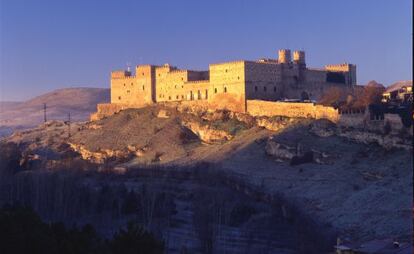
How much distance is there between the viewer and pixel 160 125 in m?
48.5

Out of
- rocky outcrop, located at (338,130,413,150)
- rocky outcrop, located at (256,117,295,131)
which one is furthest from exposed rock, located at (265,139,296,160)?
rocky outcrop, located at (338,130,413,150)

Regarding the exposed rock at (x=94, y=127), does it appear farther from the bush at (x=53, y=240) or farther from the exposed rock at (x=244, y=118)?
the bush at (x=53, y=240)

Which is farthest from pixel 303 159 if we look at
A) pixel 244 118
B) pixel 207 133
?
pixel 207 133

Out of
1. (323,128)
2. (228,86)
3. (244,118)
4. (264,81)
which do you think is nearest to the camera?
(323,128)

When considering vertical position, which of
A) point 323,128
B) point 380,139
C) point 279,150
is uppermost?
point 323,128

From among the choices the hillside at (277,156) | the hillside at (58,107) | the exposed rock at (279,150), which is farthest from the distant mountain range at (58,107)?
the exposed rock at (279,150)

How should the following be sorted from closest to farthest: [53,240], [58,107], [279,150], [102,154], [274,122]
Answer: [53,240]
[279,150]
[274,122]
[102,154]
[58,107]

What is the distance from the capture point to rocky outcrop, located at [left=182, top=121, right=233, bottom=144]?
→ 4325 centimetres

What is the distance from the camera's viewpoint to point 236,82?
148 ft

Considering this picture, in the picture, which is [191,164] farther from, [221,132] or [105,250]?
[105,250]

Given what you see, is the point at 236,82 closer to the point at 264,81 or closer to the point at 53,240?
the point at 264,81

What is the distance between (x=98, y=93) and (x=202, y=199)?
137895mm

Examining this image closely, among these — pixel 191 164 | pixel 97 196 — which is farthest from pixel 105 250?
pixel 191 164

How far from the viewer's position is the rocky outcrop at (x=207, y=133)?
142 feet
